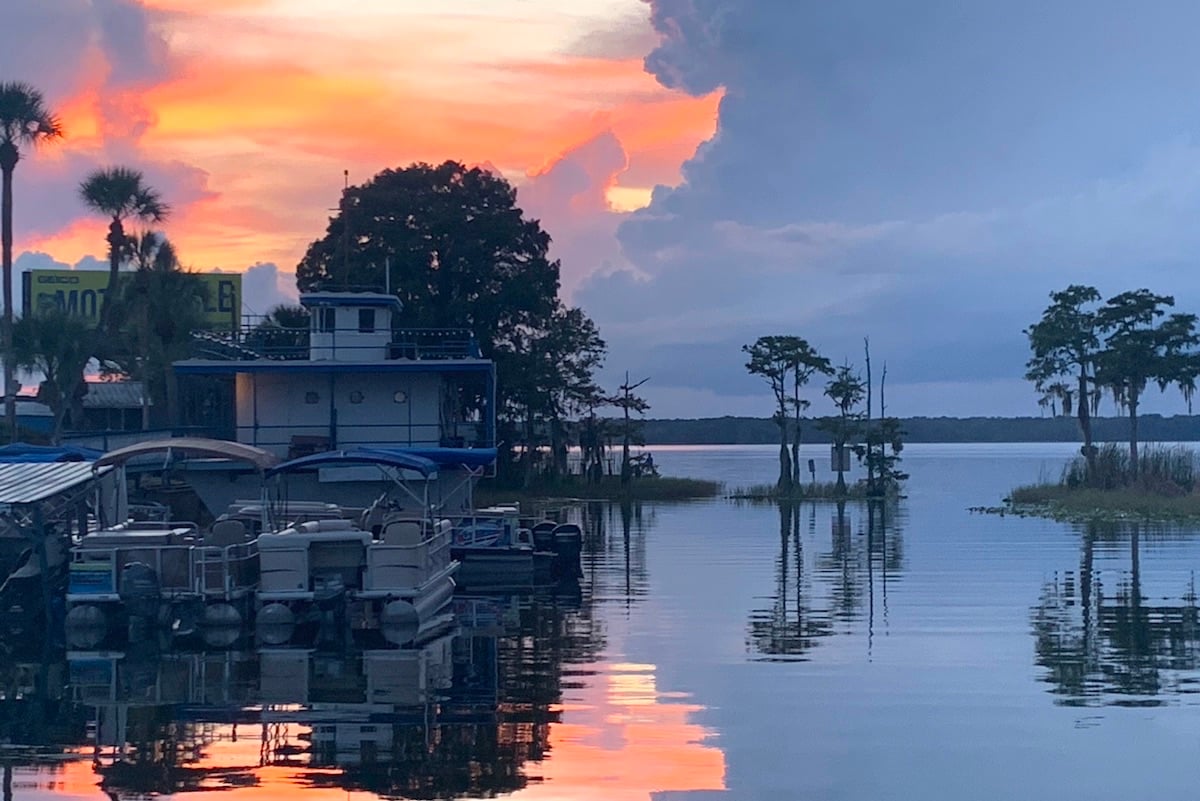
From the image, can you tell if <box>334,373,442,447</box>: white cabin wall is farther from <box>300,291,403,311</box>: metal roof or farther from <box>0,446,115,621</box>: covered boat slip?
<box>0,446,115,621</box>: covered boat slip

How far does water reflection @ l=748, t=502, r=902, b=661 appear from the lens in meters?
26.8

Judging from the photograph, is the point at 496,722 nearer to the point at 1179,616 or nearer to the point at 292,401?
the point at 1179,616

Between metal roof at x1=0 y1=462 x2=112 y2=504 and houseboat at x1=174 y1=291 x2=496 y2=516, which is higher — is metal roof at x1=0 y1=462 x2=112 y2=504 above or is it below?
below

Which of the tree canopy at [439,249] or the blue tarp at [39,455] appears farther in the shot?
the tree canopy at [439,249]

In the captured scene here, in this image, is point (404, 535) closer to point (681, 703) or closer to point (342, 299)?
point (681, 703)

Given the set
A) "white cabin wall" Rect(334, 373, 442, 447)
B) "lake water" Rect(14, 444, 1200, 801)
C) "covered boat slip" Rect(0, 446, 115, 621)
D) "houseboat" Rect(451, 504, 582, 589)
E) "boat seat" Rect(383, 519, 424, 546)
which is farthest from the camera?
"white cabin wall" Rect(334, 373, 442, 447)

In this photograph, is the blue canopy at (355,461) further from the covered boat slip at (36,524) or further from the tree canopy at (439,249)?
the tree canopy at (439,249)

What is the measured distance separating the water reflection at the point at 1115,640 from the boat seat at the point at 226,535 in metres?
14.3

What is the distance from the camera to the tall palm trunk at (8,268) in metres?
53.4

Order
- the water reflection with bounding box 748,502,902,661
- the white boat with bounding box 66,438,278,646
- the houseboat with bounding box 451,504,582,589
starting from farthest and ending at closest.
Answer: the houseboat with bounding box 451,504,582,589 → the white boat with bounding box 66,438,278,646 → the water reflection with bounding box 748,502,902,661

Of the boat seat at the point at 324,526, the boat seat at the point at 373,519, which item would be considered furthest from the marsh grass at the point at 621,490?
the boat seat at the point at 324,526

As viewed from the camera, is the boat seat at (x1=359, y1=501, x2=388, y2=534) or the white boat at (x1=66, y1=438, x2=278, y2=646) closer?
the white boat at (x1=66, y1=438, x2=278, y2=646)

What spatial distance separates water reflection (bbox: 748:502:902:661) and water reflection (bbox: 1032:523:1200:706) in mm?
3271

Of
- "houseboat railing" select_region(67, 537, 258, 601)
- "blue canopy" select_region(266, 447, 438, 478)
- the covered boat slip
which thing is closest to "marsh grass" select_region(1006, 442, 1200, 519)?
"blue canopy" select_region(266, 447, 438, 478)
